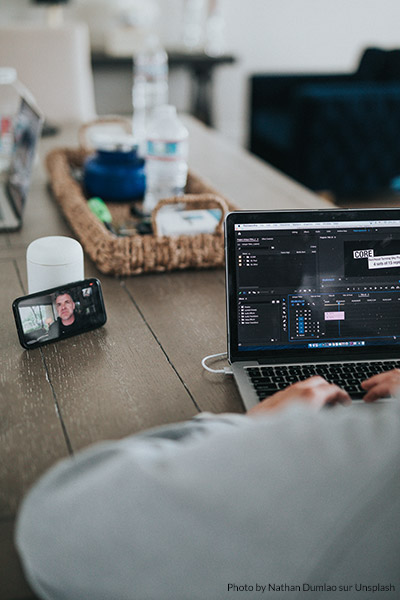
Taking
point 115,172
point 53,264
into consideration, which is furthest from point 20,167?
point 53,264

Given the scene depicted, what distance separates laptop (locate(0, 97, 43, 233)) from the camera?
5.25 feet

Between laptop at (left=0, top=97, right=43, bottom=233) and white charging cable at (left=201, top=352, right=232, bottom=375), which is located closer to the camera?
white charging cable at (left=201, top=352, right=232, bottom=375)

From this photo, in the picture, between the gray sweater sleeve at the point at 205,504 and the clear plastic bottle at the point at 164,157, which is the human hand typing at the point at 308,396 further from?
the clear plastic bottle at the point at 164,157

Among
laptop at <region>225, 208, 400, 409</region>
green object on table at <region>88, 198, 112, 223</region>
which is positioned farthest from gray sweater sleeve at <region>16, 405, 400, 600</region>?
green object on table at <region>88, 198, 112, 223</region>

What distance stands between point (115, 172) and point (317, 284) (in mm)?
867

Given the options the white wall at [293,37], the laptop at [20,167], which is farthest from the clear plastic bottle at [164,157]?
the white wall at [293,37]

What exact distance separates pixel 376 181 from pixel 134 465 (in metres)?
3.62

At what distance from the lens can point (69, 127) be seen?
261cm

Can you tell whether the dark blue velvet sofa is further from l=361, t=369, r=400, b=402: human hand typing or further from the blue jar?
l=361, t=369, r=400, b=402: human hand typing

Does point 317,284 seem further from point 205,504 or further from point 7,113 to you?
point 7,113

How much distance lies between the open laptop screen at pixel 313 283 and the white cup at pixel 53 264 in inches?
10.7

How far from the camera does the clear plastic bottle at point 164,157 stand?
1.68 meters

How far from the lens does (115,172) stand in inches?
67.1

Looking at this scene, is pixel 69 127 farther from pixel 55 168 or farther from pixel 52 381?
pixel 52 381
